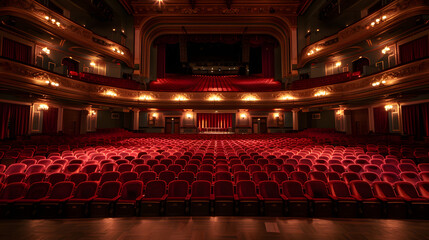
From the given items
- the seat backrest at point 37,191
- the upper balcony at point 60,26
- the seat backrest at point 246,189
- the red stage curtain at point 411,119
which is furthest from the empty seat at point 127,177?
the red stage curtain at point 411,119

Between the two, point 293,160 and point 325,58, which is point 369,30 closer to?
point 325,58

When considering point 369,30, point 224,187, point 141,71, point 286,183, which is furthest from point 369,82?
point 141,71

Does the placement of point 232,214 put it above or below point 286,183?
below

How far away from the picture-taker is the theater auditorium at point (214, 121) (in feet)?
8.80

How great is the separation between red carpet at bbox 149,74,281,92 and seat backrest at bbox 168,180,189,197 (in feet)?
46.9

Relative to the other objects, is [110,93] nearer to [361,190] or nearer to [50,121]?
[50,121]

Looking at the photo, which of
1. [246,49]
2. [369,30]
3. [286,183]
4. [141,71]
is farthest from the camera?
[246,49]

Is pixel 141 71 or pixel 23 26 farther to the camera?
pixel 141 71

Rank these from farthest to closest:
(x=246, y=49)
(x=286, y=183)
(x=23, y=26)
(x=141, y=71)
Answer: (x=246, y=49), (x=141, y=71), (x=23, y=26), (x=286, y=183)

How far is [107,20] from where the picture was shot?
16203 millimetres

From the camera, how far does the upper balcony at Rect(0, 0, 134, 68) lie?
8.99 meters

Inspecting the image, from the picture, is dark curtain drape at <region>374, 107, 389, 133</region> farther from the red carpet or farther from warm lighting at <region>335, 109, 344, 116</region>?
the red carpet

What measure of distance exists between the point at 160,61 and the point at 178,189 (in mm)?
18568

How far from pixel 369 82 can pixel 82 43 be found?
56.2ft
